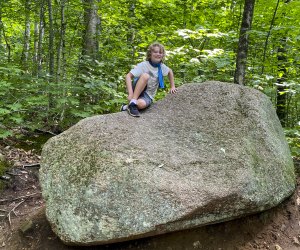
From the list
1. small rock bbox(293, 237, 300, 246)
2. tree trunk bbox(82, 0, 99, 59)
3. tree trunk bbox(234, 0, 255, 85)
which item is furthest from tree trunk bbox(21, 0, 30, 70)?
small rock bbox(293, 237, 300, 246)

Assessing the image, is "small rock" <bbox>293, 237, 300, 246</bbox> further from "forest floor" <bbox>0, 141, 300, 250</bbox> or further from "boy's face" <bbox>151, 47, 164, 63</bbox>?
"boy's face" <bbox>151, 47, 164, 63</bbox>

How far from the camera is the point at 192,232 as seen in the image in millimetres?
3887

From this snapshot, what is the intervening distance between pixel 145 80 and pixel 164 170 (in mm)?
1702

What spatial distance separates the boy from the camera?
473 centimetres

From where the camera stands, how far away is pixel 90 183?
3.47 meters

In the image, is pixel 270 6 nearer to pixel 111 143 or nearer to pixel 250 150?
pixel 250 150

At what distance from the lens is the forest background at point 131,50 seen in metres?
6.82

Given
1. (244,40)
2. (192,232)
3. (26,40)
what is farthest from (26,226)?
(26,40)

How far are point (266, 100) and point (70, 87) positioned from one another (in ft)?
13.1

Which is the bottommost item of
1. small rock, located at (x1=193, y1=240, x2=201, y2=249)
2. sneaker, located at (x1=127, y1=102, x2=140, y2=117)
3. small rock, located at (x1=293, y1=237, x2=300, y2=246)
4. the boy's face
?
small rock, located at (x1=293, y1=237, x2=300, y2=246)

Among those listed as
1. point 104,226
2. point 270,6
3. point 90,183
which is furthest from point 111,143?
point 270,6

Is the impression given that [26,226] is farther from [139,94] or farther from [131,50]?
[131,50]

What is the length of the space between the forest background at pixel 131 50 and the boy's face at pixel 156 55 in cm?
173

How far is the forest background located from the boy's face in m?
1.73
